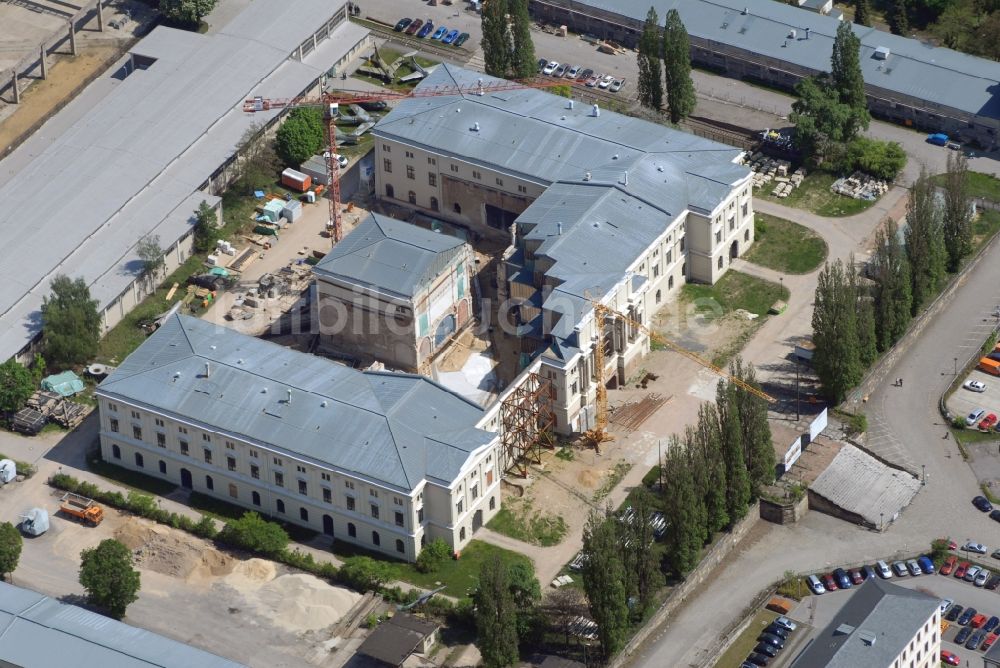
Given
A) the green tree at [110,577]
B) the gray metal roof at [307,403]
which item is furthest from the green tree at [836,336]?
the green tree at [110,577]

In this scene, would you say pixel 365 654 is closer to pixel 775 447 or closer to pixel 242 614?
pixel 242 614

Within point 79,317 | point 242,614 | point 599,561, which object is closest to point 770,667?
point 599,561

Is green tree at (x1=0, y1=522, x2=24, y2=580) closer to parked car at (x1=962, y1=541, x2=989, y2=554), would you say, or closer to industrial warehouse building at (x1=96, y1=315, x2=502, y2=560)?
industrial warehouse building at (x1=96, y1=315, x2=502, y2=560)

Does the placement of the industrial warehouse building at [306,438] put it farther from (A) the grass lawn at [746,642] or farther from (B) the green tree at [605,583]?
(A) the grass lawn at [746,642]

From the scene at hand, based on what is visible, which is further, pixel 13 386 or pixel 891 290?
pixel 891 290

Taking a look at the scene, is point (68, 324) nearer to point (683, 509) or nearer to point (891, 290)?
point (683, 509)

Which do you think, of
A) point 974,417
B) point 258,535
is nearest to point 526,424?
point 258,535
